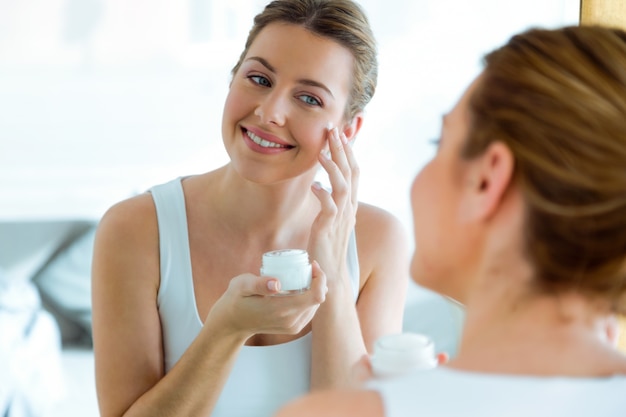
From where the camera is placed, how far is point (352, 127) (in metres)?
1.54

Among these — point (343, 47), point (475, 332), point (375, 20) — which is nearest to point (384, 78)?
point (375, 20)

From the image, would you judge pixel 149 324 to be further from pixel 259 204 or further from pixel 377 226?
pixel 377 226

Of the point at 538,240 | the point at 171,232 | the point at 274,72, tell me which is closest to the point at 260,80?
the point at 274,72

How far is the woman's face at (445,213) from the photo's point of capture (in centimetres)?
81

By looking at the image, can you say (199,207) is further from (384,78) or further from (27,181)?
(27,181)

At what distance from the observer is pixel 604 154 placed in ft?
2.34

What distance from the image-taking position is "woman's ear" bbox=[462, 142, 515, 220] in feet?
2.42

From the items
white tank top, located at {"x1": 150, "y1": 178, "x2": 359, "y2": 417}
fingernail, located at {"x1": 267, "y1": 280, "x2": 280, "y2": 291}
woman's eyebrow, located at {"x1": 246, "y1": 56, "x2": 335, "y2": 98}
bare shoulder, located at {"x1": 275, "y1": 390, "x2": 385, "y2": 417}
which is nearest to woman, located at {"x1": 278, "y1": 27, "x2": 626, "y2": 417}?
bare shoulder, located at {"x1": 275, "y1": 390, "x2": 385, "y2": 417}

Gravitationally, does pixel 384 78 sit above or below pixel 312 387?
above

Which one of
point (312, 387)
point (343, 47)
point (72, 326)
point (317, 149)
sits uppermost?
point (343, 47)

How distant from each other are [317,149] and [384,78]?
177cm

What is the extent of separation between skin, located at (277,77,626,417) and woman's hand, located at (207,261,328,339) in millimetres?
446

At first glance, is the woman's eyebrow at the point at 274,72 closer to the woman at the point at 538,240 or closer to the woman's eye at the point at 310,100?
the woman's eye at the point at 310,100

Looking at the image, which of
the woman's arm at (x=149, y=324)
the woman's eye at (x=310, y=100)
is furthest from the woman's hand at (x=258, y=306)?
the woman's eye at (x=310, y=100)
